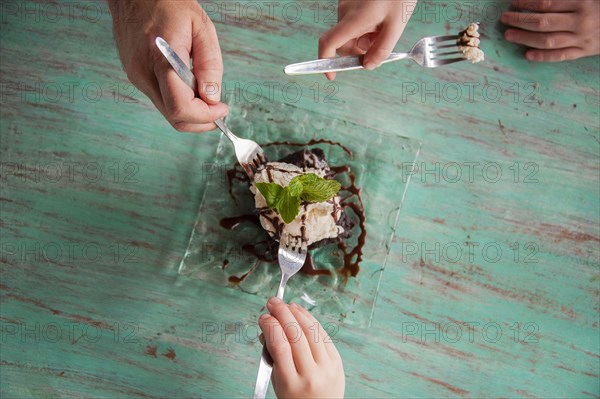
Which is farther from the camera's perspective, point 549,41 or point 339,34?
point 549,41

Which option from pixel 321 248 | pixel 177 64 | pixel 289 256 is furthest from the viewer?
pixel 321 248

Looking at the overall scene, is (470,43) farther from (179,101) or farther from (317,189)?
(179,101)

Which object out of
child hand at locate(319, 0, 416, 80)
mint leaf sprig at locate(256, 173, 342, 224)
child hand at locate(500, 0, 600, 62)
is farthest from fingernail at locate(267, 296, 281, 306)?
child hand at locate(500, 0, 600, 62)

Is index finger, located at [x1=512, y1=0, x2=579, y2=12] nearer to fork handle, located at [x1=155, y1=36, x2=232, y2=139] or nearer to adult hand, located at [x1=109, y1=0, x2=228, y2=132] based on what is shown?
adult hand, located at [x1=109, y1=0, x2=228, y2=132]

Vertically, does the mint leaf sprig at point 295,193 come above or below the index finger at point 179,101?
below

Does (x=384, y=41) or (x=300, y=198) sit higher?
(x=384, y=41)

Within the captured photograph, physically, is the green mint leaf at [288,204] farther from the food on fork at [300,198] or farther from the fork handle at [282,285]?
the fork handle at [282,285]

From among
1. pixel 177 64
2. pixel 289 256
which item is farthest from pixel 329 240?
pixel 177 64

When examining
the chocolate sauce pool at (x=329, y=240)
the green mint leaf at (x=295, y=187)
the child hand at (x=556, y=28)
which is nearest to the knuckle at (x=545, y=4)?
the child hand at (x=556, y=28)

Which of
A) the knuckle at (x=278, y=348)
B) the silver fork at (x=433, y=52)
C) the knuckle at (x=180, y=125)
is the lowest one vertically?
the knuckle at (x=278, y=348)
